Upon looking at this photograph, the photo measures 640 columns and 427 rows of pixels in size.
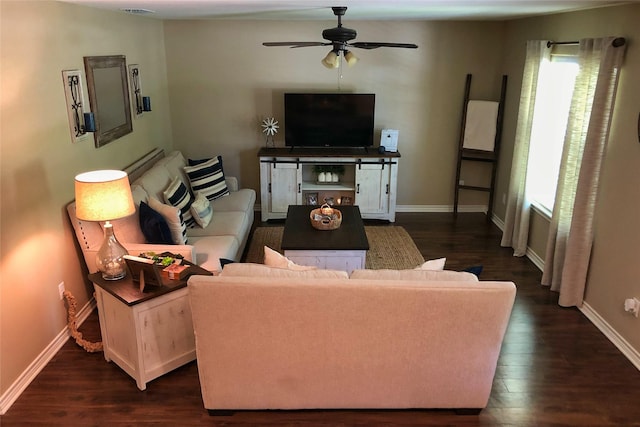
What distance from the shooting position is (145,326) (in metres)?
3.06

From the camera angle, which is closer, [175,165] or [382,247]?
[175,165]

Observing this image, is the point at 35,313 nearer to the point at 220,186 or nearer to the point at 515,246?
the point at 220,186

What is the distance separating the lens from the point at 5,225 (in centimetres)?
300

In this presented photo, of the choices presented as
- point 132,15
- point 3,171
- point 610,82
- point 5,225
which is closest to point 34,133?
point 3,171

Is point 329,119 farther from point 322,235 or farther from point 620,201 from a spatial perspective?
point 620,201

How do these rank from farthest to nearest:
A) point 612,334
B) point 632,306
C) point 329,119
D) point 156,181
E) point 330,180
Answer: point 330,180 → point 329,119 → point 156,181 → point 612,334 → point 632,306

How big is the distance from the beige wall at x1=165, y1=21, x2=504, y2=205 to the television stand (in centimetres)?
51

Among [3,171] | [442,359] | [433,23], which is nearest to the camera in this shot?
[442,359]

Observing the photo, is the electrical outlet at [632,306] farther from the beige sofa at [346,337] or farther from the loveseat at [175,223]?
the loveseat at [175,223]

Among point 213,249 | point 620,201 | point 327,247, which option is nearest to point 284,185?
point 213,249

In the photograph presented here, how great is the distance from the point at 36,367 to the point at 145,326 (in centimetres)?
89

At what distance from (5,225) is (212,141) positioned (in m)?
3.65

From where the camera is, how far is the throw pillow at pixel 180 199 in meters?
4.56

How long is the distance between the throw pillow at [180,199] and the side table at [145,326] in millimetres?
1403
